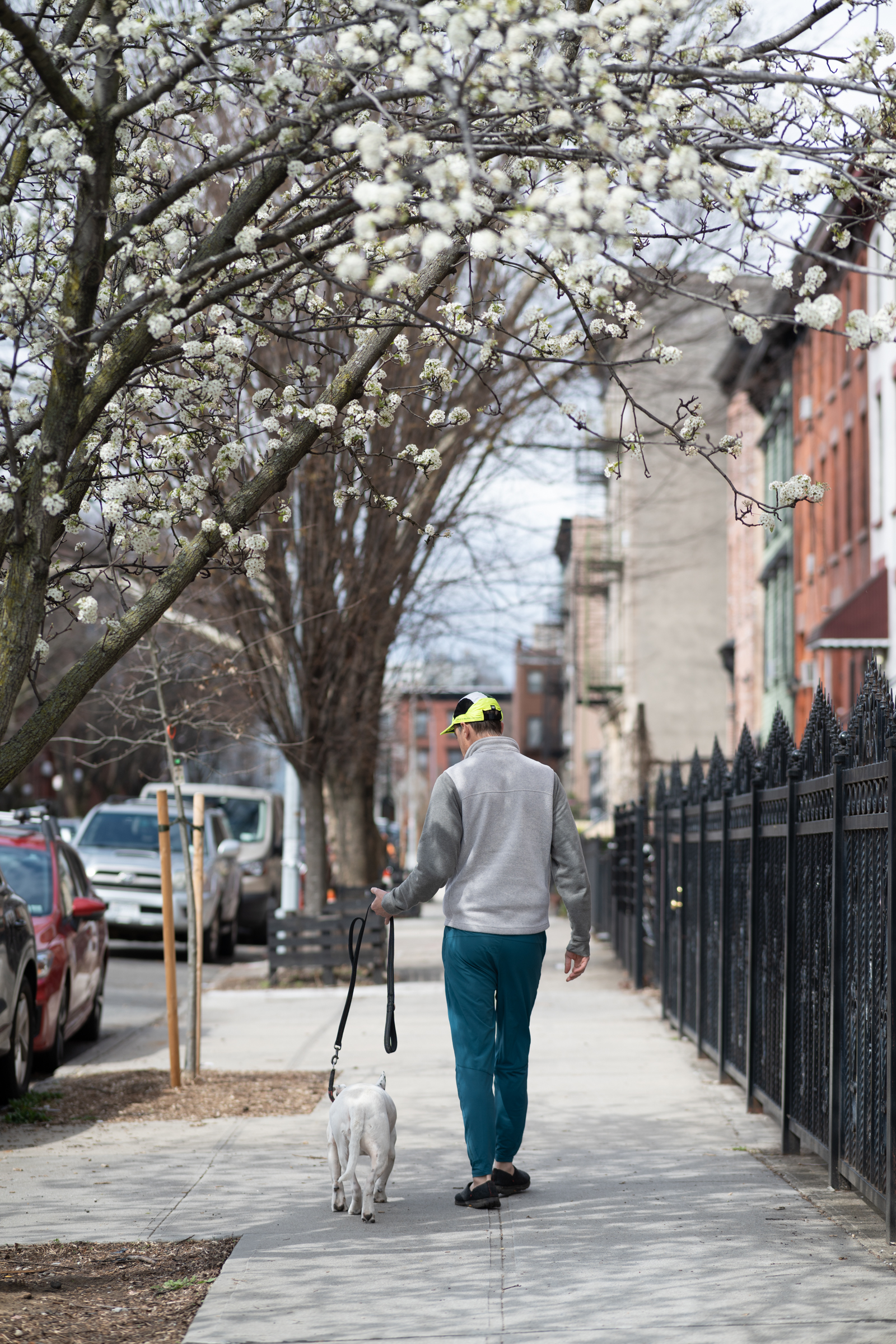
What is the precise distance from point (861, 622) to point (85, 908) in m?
14.1

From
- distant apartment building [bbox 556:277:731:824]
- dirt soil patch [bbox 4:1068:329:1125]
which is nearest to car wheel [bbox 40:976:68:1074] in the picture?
dirt soil patch [bbox 4:1068:329:1125]

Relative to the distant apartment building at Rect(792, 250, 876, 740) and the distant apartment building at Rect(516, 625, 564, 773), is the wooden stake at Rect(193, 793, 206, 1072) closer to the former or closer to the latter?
the distant apartment building at Rect(792, 250, 876, 740)

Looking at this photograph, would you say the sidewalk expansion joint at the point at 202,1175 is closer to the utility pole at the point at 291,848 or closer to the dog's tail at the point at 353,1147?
the dog's tail at the point at 353,1147

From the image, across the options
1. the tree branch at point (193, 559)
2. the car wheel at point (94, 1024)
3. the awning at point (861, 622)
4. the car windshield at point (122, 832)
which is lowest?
the car wheel at point (94, 1024)

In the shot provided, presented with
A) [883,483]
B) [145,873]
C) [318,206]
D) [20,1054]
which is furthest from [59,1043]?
[883,483]

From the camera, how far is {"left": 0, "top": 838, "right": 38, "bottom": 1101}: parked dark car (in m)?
9.18

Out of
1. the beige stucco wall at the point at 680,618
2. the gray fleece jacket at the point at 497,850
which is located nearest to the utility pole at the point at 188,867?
the gray fleece jacket at the point at 497,850

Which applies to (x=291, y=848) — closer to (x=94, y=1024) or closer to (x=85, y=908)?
(x=94, y=1024)

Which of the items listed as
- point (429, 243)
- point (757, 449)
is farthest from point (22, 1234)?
point (757, 449)

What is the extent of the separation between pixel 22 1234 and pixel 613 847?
15.7m

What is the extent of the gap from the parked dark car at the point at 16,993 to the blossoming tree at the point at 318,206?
3.31 m

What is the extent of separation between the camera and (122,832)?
73.3 feet

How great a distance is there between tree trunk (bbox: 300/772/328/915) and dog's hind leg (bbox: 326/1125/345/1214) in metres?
11.4

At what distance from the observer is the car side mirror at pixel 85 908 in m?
11.3
